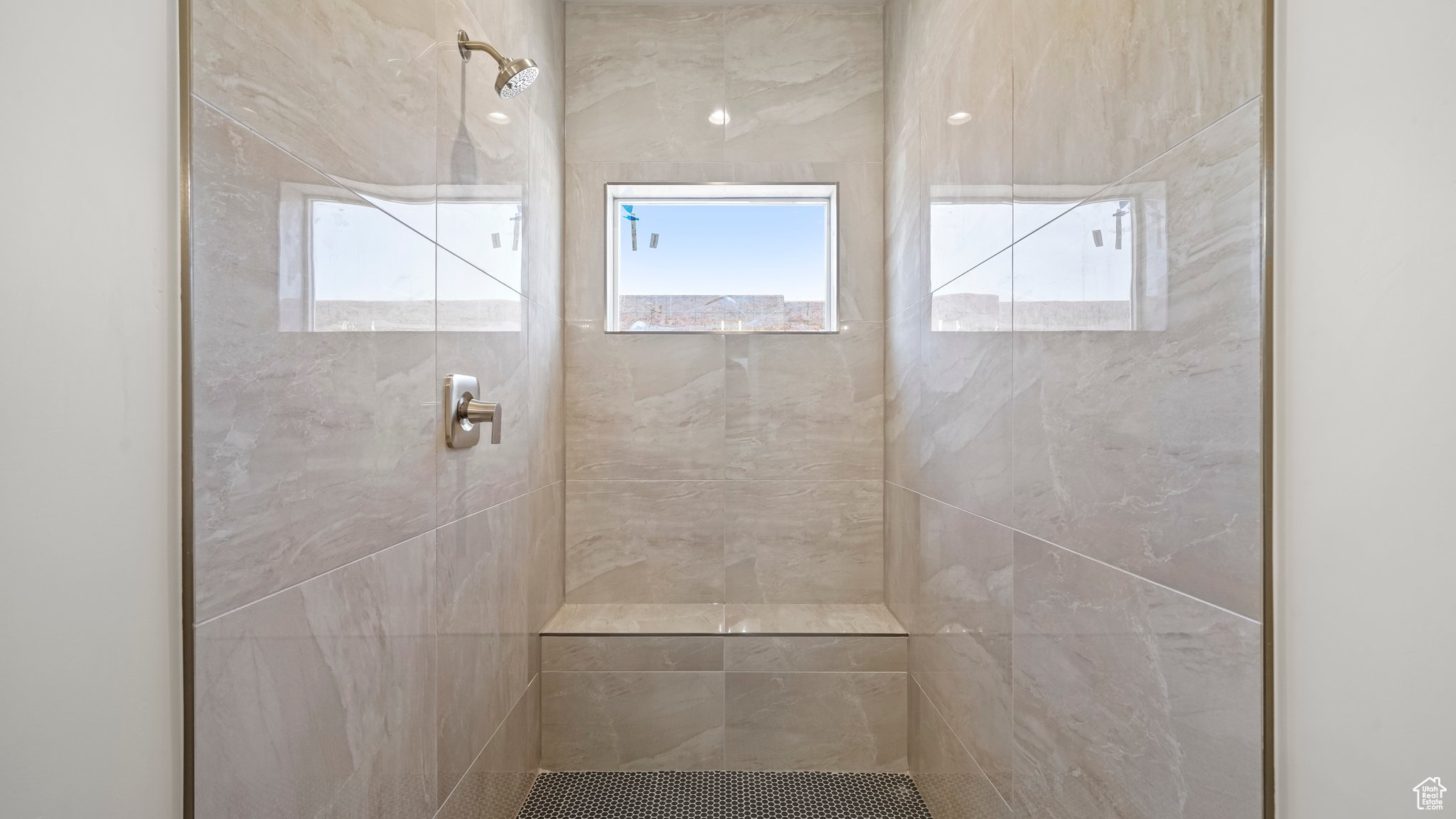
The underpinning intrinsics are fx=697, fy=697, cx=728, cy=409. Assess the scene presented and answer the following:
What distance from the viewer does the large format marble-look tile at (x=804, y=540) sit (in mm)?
2486

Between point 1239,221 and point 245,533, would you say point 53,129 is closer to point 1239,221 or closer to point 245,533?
point 245,533

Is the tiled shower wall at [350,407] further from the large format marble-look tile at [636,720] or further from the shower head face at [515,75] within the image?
the large format marble-look tile at [636,720]

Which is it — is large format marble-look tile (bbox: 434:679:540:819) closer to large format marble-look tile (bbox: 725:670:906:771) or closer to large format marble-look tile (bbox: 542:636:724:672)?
large format marble-look tile (bbox: 542:636:724:672)

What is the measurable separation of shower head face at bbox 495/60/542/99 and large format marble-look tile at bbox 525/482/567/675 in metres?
1.08

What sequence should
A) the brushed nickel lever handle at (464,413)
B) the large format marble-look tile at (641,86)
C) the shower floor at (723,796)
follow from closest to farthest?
the brushed nickel lever handle at (464,413) → the shower floor at (723,796) → the large format marble-look tile at (641,86)

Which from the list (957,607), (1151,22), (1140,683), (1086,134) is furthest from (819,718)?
(1151,22)

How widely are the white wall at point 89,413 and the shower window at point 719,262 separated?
1953 mm

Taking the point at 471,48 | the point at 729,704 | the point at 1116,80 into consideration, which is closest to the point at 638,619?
the point at 729,704

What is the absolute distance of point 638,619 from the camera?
7.57 ft

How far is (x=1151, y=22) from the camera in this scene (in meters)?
0.93

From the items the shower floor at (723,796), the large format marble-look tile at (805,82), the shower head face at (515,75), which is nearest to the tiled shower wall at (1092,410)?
the shower floor at (723,796)

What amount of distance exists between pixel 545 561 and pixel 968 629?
1.27 m

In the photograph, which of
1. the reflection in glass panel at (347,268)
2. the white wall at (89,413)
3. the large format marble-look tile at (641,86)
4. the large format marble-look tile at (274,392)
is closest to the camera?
the white wall at (89,413)

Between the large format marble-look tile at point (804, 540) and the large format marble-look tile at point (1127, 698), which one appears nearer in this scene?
the large format marble-look tile at point (1127, 698)
